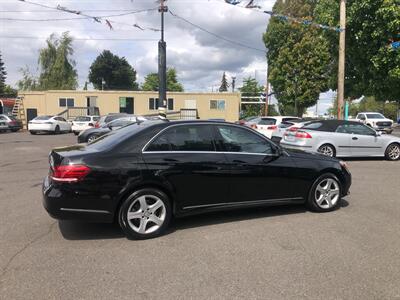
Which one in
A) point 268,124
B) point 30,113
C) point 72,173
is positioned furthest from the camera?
point 30,113

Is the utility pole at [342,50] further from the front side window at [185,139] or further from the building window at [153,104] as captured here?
the building window at [153,104]

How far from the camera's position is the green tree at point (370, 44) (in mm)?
18422

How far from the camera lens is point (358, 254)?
4.56 m

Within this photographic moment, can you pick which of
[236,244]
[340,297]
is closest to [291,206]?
[236,244]

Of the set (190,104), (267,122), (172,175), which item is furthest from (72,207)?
(190,104)

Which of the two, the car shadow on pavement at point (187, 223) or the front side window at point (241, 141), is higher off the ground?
the front side window at point (241, 141)

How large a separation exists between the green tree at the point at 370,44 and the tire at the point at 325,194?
14.3 metres

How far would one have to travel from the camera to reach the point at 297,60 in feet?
123

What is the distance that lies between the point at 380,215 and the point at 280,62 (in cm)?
3405

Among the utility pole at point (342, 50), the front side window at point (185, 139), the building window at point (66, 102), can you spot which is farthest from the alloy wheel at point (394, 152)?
the building window at point (66, 102)

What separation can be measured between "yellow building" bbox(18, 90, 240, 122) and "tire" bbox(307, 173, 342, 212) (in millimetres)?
32602

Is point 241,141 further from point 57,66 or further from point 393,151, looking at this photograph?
point 57,66

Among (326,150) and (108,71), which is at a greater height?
(108,71)

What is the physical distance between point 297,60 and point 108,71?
50.8 m
